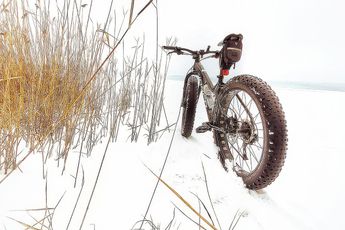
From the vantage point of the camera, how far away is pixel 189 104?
2.33 metres

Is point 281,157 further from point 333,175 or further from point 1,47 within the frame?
point 1,47

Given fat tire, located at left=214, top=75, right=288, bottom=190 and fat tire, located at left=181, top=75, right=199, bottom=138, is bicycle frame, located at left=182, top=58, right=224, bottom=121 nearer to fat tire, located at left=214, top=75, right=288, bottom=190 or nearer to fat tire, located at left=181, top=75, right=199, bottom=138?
fat tire, located at left=181, top=75, right=199, bottom=138

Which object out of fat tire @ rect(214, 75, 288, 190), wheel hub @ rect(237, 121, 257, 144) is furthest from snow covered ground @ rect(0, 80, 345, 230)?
wheel hub @ rect(237, 121, 257, 144)

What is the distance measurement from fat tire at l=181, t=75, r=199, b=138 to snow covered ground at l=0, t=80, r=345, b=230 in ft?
0.80

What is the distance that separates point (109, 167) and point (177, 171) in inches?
12.6

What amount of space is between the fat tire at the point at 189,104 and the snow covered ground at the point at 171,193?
0.24 meters

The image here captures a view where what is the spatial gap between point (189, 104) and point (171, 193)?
1234mm

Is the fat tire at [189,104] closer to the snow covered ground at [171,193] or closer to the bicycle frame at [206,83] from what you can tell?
the bicycle frame at [206,83]

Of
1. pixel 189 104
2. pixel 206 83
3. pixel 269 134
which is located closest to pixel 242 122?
pixel 269 134

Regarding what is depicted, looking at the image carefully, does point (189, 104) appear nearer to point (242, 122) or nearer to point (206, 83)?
point (206, 83)

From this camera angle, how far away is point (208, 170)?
1578 mm

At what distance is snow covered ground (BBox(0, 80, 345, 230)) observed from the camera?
0.97 metres

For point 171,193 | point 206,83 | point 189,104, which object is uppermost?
point 206,83

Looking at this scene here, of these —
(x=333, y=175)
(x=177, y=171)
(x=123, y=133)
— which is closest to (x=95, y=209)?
(x=177, y=171)
